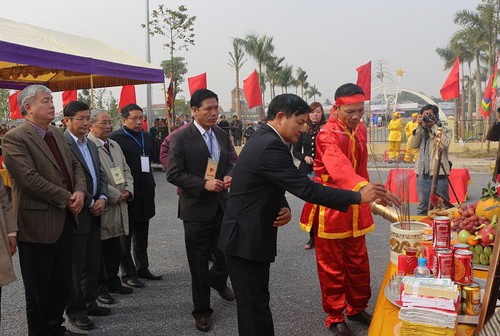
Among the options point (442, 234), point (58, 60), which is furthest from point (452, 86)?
point (442, 234)

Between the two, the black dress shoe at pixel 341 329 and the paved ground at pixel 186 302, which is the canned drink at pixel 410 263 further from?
the paved ground at pixel 186 302

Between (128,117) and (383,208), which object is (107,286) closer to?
(128,117)

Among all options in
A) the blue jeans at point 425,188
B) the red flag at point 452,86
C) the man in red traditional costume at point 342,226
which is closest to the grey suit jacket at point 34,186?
the man in red traditional costume at point 342,226

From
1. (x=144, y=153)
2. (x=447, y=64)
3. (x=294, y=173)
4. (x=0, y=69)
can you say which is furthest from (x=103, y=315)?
(x=447, y=64)

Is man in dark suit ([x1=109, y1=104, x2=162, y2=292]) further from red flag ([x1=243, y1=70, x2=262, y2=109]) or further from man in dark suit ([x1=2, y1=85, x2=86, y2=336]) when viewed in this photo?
red flag ([x1=243, y1=70, x2=262, y2=109])

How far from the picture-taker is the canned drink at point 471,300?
159 cm

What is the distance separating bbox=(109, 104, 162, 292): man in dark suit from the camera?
161 inches

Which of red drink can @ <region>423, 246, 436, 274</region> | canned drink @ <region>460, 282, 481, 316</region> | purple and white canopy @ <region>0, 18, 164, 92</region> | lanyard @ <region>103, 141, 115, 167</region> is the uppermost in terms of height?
purple and white canopy @ <region>0, 18, 164, 92</region>

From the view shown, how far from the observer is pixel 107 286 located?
389cm

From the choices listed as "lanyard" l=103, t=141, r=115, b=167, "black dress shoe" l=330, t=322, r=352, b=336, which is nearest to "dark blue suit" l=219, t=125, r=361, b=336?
"black dress shoe" l=330, t=322, r=352, b=336

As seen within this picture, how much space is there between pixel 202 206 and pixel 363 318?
1.43 meters

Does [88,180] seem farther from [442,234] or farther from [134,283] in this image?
[442,234]

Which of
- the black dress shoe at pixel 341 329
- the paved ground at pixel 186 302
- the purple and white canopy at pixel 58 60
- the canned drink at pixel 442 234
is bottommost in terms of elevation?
the paved ground at pixel 186 302

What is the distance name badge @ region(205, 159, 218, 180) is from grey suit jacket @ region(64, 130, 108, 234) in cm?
90
